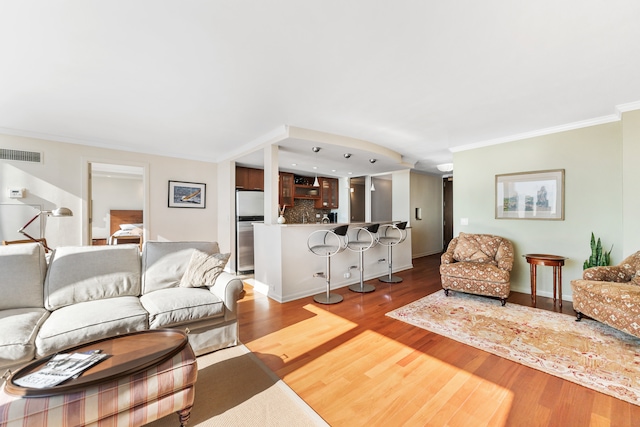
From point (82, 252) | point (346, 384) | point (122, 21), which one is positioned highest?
point (122, 21)

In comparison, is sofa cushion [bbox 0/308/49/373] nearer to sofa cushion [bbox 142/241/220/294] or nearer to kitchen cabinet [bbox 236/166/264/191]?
sofa cushion [bbox 142/241/220/294]

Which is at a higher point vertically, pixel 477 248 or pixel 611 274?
pixel 477 248

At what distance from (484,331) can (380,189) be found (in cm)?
572

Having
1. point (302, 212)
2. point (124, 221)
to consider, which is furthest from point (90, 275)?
point (124, 221)

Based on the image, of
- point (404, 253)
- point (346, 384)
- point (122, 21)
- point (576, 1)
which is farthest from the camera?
point (404, 253)

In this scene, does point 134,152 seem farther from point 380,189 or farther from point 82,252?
point 380,189

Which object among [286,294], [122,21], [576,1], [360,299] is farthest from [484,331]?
[122,21]

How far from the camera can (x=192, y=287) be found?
106 inches

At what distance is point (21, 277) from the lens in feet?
7.16

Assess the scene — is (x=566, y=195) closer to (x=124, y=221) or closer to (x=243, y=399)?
(x=243, y=399)

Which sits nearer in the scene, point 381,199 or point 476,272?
point 476,272

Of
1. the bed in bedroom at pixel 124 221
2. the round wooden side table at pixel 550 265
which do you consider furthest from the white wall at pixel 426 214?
the bed in bedroom at pixel 124 221

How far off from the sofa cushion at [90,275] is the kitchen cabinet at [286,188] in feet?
13.5

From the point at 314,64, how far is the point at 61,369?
2560mm
